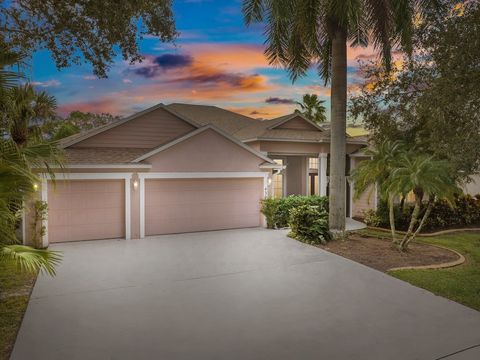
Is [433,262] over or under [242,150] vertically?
under

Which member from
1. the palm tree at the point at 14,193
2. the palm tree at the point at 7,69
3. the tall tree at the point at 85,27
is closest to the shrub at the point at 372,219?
the tall tree at the point at 85,27

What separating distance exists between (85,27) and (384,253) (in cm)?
1087

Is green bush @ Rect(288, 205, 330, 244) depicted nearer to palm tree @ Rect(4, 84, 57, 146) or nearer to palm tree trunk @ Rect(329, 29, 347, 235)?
palm tree trunk @ Rect(329, 29, 347, 235)

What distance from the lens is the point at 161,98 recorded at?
22.8 m

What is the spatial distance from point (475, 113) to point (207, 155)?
8.76 metres

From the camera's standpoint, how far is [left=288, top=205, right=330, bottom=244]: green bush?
12.4 m

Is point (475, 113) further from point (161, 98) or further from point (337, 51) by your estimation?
point (161, 98)

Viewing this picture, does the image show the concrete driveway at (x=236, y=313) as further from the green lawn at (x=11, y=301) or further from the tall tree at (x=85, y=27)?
the tall tree at (x=85, y=27)

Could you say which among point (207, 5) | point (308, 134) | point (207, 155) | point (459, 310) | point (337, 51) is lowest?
point (459, 310)

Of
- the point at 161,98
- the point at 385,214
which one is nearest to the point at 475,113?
the point at 385,214

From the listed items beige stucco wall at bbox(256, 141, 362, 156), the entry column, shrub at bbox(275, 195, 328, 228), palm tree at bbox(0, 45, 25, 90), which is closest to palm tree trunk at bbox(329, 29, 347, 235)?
shrub at bbox(275, 195, 328, 228)

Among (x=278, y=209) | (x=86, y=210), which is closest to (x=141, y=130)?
(x=86, y=210)

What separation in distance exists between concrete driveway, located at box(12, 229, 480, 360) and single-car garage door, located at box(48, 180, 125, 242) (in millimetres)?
2546

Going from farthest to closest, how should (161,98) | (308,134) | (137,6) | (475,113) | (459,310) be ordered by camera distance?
(161,98) → (308,134) → (137,6) → (475,113) → (459,310)
